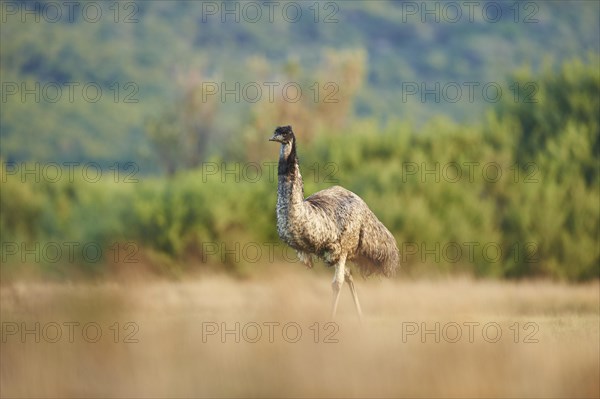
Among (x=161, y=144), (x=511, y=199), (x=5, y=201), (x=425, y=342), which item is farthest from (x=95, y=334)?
(x=161, y=144)

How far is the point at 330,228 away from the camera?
599 inches

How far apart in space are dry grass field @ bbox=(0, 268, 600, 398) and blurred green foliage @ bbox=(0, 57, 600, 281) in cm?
1442

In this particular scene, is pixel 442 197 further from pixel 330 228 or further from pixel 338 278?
pixel 330 228

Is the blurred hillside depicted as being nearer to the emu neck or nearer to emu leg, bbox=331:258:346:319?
emu leg, bbox=331:258:346:319

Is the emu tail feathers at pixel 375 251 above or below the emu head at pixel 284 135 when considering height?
below

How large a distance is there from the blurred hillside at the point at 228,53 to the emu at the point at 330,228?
79.0 m

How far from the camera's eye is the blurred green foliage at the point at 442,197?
99.9 feet

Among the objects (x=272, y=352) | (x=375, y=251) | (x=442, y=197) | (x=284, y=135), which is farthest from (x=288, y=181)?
(x=442, y=197)

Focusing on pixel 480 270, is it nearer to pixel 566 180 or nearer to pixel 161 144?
pixel 566 180

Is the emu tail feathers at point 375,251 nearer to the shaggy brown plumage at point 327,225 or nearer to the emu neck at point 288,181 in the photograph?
the shaggy brown plumage at point 327,225

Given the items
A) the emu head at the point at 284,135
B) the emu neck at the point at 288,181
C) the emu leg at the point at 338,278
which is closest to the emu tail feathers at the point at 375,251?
the emu leg at the point at 338,278

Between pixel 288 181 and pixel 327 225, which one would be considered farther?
pixel 327 225

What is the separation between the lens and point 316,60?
421ft

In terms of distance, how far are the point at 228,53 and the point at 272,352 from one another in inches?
4731
